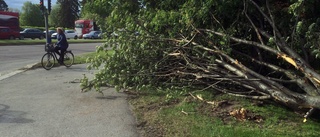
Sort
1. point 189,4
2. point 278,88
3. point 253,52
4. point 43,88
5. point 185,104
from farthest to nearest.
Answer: point 43,88, point 253,52, point 189,4, point 185,104, point 278,88

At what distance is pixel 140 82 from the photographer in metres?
7.59

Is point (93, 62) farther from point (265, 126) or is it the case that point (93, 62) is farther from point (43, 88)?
point (265, 126)

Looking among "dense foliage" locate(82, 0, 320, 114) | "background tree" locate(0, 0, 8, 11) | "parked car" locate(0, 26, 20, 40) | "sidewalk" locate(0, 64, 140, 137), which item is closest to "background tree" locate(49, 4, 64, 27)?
"background tree" locate(0, 0, 8, 11)

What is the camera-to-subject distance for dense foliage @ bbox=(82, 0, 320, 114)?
6.57 m

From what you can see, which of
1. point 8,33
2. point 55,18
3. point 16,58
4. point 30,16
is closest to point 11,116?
point 16,58

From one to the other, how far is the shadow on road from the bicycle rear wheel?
754 centimetres

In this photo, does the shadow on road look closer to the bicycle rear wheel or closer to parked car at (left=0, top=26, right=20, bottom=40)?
the bicycle rear wheel

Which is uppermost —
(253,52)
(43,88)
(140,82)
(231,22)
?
(231,22)

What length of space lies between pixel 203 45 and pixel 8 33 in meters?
39.9

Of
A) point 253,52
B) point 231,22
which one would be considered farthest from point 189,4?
point 253,52

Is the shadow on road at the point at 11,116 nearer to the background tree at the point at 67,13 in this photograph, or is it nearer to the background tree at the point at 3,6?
the background tree at the point at 67,13

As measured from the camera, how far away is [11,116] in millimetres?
6688

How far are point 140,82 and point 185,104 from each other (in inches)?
49.7

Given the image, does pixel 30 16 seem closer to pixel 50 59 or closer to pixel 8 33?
pixel 8 33
